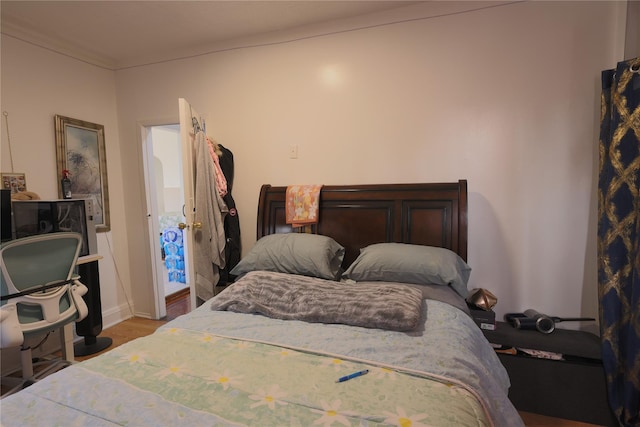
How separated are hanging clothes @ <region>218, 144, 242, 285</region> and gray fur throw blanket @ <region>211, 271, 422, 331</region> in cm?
93

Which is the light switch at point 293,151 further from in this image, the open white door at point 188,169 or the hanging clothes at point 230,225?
the open white door at point 188,169

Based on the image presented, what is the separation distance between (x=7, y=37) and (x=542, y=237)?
4.09 meters

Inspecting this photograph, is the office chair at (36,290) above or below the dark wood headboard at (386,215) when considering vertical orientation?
below

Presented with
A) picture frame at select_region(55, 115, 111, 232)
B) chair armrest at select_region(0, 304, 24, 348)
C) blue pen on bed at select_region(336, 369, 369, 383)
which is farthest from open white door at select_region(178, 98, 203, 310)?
blue pen on bed at select_region(336, 369, 369, 383)

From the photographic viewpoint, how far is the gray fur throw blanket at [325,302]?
4.57 ft

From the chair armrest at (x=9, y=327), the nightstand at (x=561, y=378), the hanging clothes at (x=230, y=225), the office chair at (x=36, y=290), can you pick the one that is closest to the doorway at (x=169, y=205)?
the hanging clothes at (x=230, y=225)

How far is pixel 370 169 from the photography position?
2.46 m

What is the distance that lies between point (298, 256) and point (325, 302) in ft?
2.06

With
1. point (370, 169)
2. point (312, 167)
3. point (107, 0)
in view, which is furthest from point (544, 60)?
point (107, 0)

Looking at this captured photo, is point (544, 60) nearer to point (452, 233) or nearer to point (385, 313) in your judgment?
point (452, 233)

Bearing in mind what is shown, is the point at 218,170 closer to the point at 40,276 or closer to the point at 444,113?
the point at 40,276

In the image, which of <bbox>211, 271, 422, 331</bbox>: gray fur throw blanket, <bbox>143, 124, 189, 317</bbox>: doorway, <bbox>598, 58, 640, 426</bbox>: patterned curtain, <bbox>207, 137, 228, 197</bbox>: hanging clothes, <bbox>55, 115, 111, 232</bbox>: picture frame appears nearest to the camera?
<bbox>211, 271, 422, 331</bbox>: gray fur throw blanket

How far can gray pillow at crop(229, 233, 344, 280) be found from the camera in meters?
2.08

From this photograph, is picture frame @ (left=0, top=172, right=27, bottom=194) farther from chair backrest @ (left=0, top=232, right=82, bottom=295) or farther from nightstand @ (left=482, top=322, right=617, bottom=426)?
nightstand @ (left=482, top=322, right=617, bottom=426)
